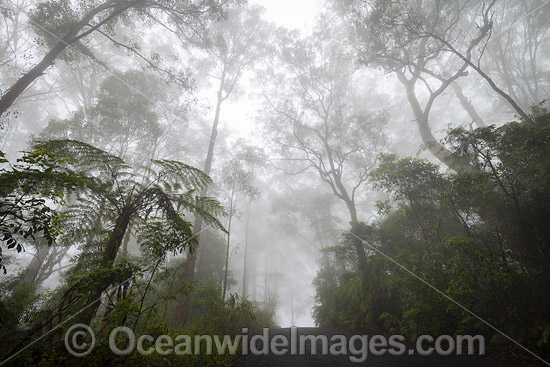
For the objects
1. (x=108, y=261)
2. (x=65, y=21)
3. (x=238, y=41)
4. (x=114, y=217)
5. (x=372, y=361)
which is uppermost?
(x=238, y=41)

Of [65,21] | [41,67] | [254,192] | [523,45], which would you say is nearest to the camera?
[41,67]

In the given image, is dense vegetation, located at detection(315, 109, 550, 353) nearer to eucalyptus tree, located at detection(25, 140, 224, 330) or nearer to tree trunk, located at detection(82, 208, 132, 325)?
eucalyptus tree, located at detection(25, 140, 224, 330)

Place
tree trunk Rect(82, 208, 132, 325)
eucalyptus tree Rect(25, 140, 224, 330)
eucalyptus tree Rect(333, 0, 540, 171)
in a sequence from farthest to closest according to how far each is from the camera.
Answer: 1. eucalyptus tree Rect(333, 0, 540, 171)
2. eucalyptus tree Rect(25, 140, 224, 330)
3. tree trunk Rect(82, 208, 132, 325)

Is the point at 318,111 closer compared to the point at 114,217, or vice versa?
the point at 114,217

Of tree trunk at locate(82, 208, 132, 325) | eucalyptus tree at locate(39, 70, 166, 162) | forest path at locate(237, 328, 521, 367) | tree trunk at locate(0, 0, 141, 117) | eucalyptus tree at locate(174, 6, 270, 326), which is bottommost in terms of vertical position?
forest path at locate(237, 328, 521, 367)

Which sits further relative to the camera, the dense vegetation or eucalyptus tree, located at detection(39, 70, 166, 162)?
eucalyptus tree, located at detection(39, 70, 166, 162)

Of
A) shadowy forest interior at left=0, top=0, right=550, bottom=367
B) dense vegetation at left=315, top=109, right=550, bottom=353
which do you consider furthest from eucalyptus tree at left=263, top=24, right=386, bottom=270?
dense vegetation at left=315, top=109, right=550, bottom=353

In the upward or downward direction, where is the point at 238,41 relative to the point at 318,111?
upward

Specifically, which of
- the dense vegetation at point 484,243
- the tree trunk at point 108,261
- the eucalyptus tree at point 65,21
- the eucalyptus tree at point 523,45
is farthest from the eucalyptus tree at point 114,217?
the eucalyptus tree at point 523,45

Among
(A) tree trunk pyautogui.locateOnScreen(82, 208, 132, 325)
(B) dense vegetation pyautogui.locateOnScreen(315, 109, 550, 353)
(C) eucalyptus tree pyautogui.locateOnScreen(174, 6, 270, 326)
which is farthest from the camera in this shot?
(C) eucalyptus tree pyautogui.locateOnScreen(174, 6, 270, 326)

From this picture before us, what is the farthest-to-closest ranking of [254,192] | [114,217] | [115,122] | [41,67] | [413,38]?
[254,192] → [115,122] → [413,38] → [41,67] → [114,217]

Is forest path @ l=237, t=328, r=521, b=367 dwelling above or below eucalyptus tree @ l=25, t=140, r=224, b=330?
below

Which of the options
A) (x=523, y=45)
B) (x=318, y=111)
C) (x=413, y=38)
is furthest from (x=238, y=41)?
(x=523, y=45)

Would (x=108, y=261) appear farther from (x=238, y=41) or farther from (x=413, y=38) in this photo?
(x=238, y=41)
